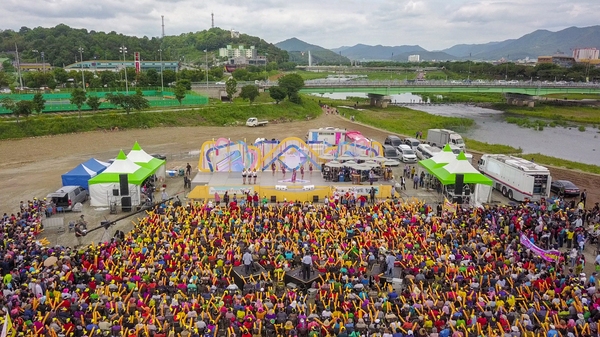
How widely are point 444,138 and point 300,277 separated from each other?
25.3 metres

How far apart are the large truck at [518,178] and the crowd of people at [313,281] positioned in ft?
11.0

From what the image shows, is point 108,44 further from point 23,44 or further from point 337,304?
point 337,304

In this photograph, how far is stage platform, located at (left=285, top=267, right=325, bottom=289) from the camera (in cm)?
A: 1332

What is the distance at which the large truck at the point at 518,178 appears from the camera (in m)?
22.4

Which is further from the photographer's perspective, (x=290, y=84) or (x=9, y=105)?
(x=290, y=84)

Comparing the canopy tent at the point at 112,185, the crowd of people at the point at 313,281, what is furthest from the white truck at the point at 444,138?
the canopy tent at the point at 112,185

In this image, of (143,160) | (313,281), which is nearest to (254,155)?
Answer: (143,160)

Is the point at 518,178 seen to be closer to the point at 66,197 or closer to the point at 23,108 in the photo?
the point at 66,197

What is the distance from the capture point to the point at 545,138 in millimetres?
51938

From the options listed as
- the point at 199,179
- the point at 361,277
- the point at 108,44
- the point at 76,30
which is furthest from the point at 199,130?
the point at 76,30

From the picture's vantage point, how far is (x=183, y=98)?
58.8m

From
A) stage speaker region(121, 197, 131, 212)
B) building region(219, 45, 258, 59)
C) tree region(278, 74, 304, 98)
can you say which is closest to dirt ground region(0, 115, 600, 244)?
stage speaker region(121, 197, 131, 212)

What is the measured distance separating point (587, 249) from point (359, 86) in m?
61.7

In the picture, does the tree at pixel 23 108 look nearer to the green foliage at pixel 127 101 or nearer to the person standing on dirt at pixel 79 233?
the green foliage at pixel 127 101
